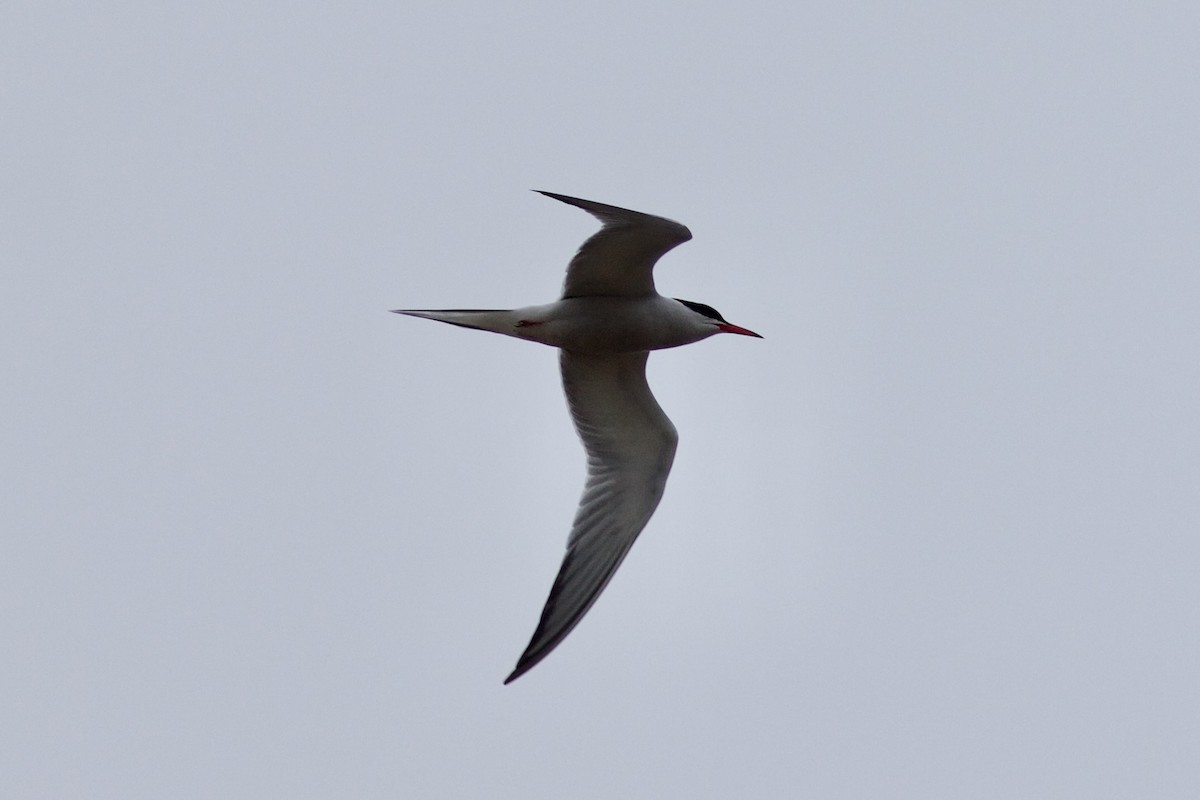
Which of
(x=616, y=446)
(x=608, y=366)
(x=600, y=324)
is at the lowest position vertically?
(x=616, y=446)

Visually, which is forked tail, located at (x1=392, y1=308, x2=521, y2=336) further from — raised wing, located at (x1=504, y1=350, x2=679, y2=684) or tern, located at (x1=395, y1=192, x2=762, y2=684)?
raised wing, located at (x1=504, y1=350, x2=679, y2=684)

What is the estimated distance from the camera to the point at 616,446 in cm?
812

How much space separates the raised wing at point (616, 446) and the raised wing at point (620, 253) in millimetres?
609

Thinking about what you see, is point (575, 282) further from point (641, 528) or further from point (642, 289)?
point (641, 528)

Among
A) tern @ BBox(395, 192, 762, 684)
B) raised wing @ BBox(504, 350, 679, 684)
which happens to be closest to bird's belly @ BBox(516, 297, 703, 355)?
tern @ BBox(395, 192, 762, 684)

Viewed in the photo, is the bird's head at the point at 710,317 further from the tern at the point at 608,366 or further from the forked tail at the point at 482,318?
the forked tail at the point at 482,318

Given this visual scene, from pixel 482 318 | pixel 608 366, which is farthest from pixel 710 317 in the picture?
→ pixel 482 318

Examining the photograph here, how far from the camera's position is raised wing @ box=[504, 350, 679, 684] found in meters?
7.75

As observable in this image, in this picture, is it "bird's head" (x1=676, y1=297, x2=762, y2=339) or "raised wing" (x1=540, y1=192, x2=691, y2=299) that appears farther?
"bird's head" (x1=676, y1=297, x2=762, y2=339)

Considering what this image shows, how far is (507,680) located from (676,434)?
8.09 feet

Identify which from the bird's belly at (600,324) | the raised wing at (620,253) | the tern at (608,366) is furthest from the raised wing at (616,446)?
the raised wing at (620,253)

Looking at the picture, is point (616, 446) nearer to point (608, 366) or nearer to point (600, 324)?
point (608, 366)

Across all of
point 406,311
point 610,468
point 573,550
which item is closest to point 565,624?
point 573,550

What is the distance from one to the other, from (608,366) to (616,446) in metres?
0.52
